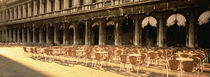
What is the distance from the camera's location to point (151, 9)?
56.0 feet

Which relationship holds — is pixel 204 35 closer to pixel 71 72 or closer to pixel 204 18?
pixel 204 18

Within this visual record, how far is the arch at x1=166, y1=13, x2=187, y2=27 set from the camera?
1538 centimetres

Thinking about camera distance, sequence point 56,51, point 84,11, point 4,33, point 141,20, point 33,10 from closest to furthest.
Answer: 1. point 56,51
2. point 141,20
3. point 84,11
4. point 33,10
5. point 4,33

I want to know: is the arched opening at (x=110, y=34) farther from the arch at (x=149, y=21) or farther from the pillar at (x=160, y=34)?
the pillar at (x=160, y=34)

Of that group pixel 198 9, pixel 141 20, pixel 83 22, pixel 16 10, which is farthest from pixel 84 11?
pixel 16 10

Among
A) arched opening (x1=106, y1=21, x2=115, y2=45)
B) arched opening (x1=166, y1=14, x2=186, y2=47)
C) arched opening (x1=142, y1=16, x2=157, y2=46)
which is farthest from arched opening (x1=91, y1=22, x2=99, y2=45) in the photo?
arched opening (x1=166, y1=14, x2=186, y2=47)

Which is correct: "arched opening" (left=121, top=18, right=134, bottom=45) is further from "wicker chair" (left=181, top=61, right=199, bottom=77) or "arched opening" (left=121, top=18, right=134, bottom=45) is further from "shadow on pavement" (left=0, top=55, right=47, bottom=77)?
"wicker chair" (left=181, top=61, right=199, bottom=77)

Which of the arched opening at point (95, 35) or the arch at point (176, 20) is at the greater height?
the arch at point (176, 20)

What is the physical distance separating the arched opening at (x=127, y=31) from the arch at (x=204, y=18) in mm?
7696

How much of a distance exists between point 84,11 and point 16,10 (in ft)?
101

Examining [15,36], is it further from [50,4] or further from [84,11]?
[84,11]

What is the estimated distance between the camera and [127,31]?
2105 cm

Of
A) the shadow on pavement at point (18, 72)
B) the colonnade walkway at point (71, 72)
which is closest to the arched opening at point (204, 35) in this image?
the colonnade walkway at point (71, 72)

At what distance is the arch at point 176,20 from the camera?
15383 mm
